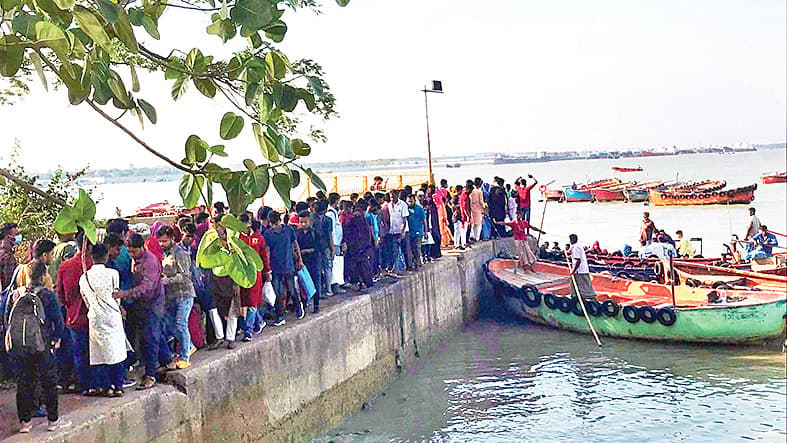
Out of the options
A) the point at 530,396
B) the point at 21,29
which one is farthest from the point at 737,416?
the point at 21,29

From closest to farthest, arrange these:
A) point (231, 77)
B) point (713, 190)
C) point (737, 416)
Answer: point (231, 77)
point (737, 416)
point (713, 190)

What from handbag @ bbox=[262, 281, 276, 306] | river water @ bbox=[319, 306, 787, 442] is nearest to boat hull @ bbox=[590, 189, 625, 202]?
river water @ bbox=[319, 306, 787, 442]

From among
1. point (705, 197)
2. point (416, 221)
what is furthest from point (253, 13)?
point (705, 197)

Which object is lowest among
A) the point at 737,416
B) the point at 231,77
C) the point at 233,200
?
the point at 737,416

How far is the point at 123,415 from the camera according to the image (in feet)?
22.8

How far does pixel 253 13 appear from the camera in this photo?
2994mm

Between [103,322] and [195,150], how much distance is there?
4418 millimetres

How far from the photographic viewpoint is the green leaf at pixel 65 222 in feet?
9.78

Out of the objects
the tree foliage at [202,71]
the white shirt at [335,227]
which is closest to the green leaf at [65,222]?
the tree foliage at [202,71]

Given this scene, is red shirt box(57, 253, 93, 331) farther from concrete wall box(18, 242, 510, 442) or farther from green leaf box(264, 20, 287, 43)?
green leaf box(264, 20, 287, 43)

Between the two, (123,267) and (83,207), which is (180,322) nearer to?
(123,267)

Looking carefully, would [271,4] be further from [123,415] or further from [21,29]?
[123,415]

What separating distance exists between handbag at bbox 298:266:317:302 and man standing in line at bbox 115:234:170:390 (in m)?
3.08

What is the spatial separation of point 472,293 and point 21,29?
618 inches
